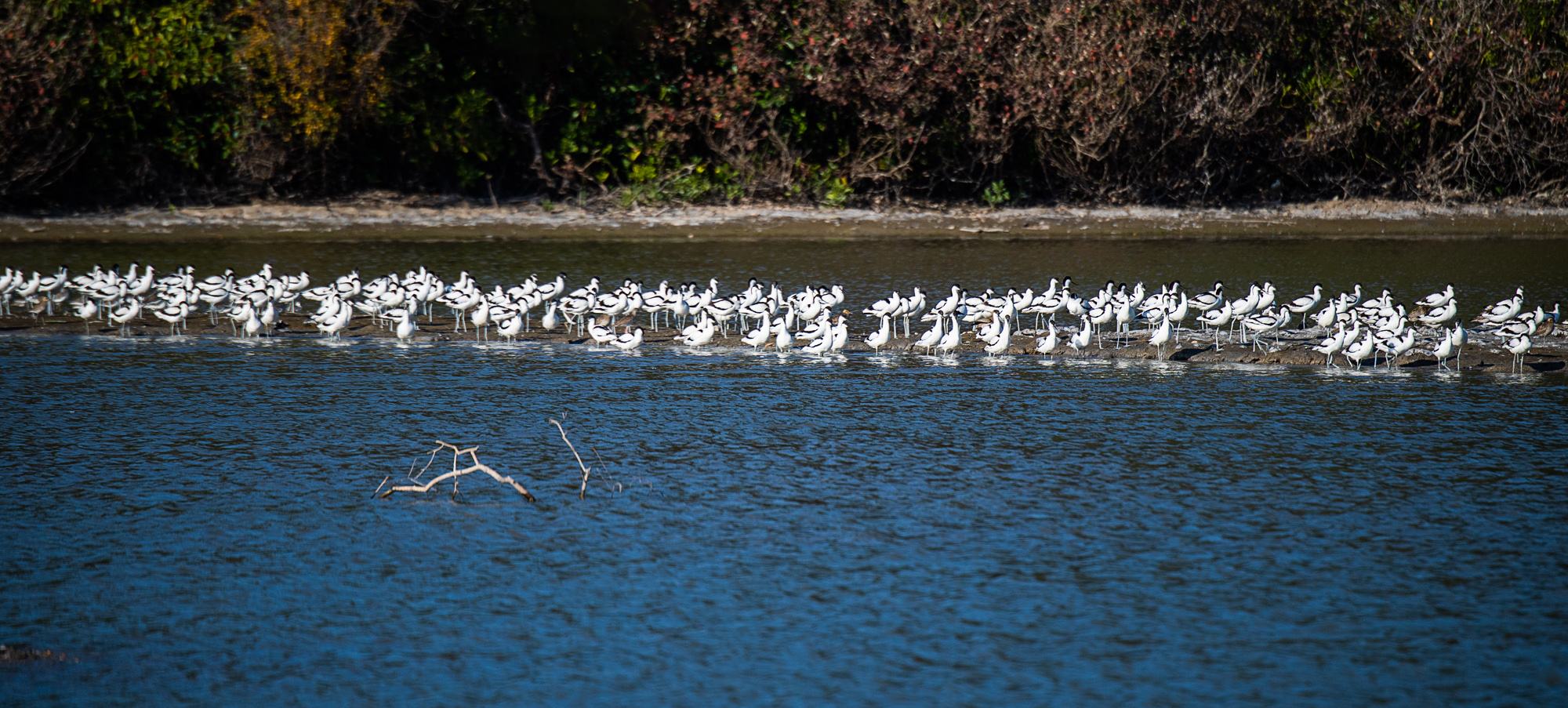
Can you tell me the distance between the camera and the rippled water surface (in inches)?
353

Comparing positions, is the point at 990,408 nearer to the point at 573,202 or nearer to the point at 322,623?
the point at 322,623

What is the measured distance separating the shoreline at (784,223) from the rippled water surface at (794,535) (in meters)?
10.7

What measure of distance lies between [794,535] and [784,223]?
17.6 m

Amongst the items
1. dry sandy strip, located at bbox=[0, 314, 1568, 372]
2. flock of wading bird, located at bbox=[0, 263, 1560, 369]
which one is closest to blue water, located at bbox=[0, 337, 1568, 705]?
dry sandy strip, located at bbox=[0, 314, 1568, 372]

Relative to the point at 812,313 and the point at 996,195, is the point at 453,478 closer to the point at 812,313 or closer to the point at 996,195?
the point at 812,313

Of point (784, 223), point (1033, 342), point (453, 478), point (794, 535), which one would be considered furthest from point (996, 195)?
point (794, 535)

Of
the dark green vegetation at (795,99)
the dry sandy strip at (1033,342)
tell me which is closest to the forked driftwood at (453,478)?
the dry sandy strip at (1033,342)

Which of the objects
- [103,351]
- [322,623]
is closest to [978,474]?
[322,623]

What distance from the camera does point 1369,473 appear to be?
12547 millimetres

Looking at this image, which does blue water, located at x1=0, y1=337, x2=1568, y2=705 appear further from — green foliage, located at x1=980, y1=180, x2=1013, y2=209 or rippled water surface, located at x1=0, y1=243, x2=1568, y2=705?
green foliage, located at x1=980, y1=180, x2=1013, y2=209

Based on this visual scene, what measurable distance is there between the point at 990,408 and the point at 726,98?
16.0 metres

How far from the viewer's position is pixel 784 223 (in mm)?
28391

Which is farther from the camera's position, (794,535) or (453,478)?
(453,478)

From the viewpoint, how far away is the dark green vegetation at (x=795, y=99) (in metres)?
28.2
